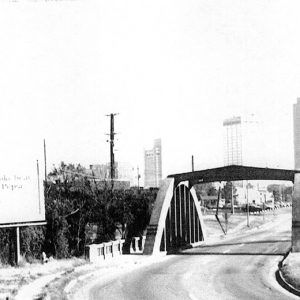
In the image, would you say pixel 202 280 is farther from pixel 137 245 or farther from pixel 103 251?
pixel 137 245

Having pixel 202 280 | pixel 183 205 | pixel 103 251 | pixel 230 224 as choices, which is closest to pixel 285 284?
pixel 202 280

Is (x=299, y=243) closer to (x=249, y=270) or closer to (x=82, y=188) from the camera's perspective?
(x=249, y=270)

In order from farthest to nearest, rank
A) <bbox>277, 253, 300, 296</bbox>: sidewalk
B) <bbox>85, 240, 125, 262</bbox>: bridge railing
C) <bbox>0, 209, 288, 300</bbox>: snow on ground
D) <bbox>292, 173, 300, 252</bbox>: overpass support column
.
A: <bbox>292, 173, 300, 252</bbox>: overpass support column < <bbox>85, 240, 125, 262</bbox>: bridge railing < <bbox>277, 253, 300, 296</bbox>: sidewalk < <bbox>0, 209, 288, 300</bbox>: snow on ground

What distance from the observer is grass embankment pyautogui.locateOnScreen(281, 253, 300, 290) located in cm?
2186

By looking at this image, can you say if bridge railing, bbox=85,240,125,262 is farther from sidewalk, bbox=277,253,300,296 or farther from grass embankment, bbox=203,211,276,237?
grass embankment, bbox=203,211,276,237

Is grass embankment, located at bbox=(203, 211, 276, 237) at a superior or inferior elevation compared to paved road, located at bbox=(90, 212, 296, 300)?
inferior

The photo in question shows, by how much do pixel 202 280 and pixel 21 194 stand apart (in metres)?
11.0

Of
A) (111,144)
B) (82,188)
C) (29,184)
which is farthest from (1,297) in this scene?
(111,144)

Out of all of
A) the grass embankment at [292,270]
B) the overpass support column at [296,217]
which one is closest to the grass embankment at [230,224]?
the overpass support column at [296,217]

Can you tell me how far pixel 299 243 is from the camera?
32.9 m

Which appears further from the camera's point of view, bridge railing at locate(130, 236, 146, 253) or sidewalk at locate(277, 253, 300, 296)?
bridge railing at locate(130, 236, 146, 253)

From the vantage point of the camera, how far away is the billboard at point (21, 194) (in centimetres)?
2655

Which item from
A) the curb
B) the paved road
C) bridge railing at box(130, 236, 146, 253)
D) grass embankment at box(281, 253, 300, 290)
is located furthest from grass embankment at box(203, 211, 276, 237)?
the curb

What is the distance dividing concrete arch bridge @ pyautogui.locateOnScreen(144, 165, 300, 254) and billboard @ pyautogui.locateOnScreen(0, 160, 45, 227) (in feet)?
35.4
